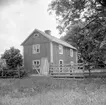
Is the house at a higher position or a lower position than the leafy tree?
lower

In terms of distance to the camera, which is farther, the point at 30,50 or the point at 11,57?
the point at 30,50

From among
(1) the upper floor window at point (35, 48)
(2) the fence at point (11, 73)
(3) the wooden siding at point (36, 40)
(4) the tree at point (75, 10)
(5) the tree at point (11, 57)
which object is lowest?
(2) the fence at point (11, 73)

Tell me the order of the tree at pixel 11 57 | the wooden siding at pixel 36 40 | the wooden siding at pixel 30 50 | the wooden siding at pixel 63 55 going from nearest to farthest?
1. the tree at pixel 11 57
2. the wooden siding at pixel 30 50
3. the wooden siding at pixel 36 40
4. the wooden siding at pixel 63 55

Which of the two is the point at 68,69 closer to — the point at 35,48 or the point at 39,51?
the point at 39,51

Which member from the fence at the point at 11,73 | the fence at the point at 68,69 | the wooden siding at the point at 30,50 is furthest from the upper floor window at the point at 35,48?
the fence at the point at 68,69

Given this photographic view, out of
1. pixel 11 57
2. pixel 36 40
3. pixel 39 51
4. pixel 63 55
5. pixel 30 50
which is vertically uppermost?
pixel 36 40

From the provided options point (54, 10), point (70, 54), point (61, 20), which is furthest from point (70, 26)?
point (70, 54)

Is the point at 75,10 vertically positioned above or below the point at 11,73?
above

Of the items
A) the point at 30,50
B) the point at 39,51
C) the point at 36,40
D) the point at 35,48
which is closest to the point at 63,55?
the point at 39,51

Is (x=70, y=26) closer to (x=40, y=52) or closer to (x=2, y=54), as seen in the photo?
(x=40, y=52)

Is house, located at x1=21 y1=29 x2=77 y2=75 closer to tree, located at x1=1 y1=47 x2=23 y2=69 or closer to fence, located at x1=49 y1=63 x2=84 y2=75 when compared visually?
tree, located at x1=1 y1=47 x2=23 y2=69

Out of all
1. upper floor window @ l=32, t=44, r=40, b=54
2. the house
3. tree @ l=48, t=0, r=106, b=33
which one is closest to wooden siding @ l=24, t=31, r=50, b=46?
the house

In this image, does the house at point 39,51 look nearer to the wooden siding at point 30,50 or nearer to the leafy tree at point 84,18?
the wooden siding at point 30,50

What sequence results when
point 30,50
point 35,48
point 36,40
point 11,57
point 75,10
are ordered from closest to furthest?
point 75,10, point 11,57, point 36,40, point 35,48, point 30,50
